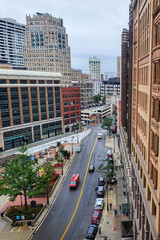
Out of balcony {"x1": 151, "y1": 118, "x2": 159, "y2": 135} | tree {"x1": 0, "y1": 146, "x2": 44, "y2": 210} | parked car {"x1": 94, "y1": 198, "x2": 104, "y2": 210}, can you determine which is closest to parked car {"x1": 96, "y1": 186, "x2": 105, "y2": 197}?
parked car {"x1": 94, "y1": 198, "x2": 104, "y2": 210}

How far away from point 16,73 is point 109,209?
6069 cm

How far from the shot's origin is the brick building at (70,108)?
341 feet

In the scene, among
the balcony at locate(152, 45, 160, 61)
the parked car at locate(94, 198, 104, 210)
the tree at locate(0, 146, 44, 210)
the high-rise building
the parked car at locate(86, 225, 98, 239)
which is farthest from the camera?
the high-rise building

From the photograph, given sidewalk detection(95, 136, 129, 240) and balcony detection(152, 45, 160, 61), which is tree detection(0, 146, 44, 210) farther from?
balcony detection(152, 45, 160, 61)

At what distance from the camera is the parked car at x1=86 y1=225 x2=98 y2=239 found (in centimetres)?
3136

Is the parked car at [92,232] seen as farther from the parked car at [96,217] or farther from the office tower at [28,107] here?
the office tower at [28,107]

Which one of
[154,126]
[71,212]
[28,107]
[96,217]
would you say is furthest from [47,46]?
[154,126]

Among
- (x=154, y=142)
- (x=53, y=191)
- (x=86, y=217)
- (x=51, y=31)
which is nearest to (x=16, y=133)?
(x=53, y=191)

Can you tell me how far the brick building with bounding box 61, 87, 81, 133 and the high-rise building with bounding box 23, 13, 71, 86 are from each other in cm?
4799

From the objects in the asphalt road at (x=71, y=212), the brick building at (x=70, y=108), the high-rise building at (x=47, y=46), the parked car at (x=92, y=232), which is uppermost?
the high-rise building at (x=47, y=46)

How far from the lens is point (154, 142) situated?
19156mm

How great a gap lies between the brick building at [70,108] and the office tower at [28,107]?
5740mm

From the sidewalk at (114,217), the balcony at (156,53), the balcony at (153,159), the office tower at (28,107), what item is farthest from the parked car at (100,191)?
the office tower at (28,107)

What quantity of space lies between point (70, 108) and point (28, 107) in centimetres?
2735
